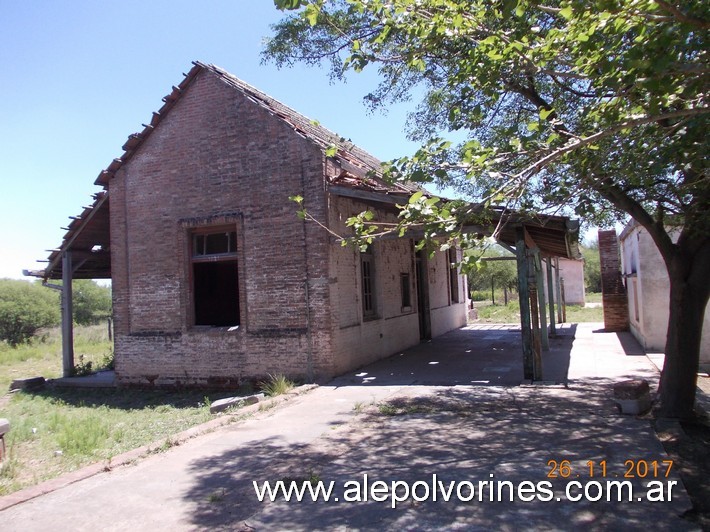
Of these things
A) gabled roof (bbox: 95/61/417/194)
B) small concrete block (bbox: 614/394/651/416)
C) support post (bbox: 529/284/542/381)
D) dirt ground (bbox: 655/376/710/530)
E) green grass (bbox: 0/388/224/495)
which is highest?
gabled roof (bbox: 95/61/417/194)

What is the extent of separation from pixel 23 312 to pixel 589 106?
28809mm

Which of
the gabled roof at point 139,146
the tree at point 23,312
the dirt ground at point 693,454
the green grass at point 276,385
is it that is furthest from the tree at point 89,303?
the dirt ground at point 693,454

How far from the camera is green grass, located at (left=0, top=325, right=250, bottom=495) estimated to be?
7040 millimetres

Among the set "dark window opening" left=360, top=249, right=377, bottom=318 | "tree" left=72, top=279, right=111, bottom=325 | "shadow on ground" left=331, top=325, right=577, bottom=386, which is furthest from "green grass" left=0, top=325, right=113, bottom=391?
"tree" left=72, top=279, right=111, bottom=325

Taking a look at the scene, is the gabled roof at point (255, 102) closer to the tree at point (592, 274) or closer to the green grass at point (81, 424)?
the green grass at point (81, 424)

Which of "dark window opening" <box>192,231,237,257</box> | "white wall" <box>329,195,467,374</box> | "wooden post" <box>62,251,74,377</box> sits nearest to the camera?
"white wall" <box>329,195,467,374</box>

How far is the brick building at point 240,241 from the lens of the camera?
34.7ft

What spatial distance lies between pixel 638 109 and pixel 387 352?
30.3ft

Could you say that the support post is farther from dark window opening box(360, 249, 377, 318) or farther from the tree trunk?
dark window opening box(360, 249, 377, 318)

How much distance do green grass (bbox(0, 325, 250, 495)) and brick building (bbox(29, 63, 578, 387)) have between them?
790mm

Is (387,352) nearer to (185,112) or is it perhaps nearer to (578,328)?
(185,112)

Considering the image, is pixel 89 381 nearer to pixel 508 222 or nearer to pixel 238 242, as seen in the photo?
pixel 238 242

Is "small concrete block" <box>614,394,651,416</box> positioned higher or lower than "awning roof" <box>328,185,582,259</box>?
lower

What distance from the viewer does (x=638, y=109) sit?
16.1 ft
